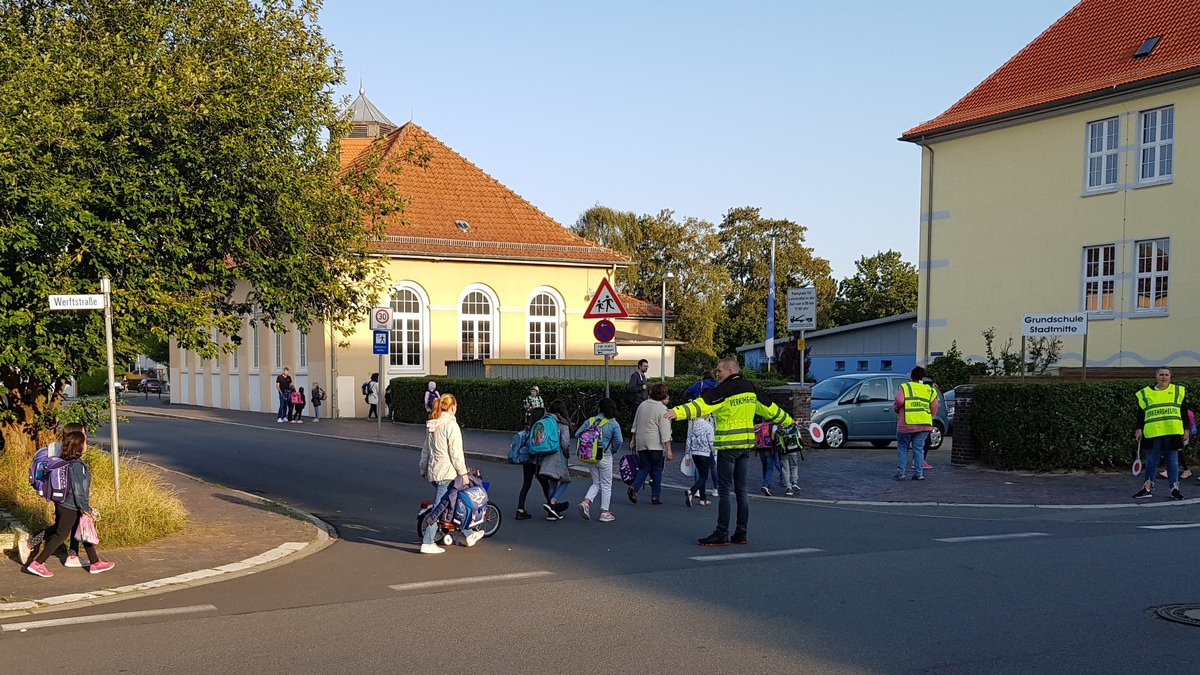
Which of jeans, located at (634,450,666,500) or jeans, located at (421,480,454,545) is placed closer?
jeans, located at (421,480,454,545)

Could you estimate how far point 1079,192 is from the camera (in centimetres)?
2908

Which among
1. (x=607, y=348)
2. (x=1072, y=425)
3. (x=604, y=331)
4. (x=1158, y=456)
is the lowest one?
(x=1158, y=456)

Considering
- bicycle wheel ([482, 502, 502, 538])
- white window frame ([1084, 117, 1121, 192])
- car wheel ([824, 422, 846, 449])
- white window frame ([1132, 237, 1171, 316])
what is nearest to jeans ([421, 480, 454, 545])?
bicycle wheel ([482, 502, 502, 538])

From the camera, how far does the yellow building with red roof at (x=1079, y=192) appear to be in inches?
1064

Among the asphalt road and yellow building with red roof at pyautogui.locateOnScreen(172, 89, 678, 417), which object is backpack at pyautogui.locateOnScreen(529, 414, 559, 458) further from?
yellow building with red roof at pyautogui.locateOnScreen(172, 89, 678, 417)

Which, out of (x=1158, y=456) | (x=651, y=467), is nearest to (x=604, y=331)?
(x=651, y=467)

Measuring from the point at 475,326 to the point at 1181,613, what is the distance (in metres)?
33.2

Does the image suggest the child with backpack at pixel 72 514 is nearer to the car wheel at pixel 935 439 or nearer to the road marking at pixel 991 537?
the road marking at pixel 991 537

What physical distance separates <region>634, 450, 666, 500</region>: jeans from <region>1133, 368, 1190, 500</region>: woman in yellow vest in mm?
6222

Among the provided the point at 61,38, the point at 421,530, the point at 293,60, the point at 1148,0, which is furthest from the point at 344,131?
the point at 1148,0

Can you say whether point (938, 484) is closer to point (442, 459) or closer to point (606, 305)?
point (606, 305)

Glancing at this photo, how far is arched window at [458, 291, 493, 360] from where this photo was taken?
3912 centimetres

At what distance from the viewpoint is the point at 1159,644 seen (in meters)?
6.58

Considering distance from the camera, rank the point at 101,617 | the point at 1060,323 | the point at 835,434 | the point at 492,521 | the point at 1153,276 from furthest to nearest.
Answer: the point at 1153,276 < the point at 835,434 < the point at 1060,323 < the point at 492,521 < the point at 101,617
